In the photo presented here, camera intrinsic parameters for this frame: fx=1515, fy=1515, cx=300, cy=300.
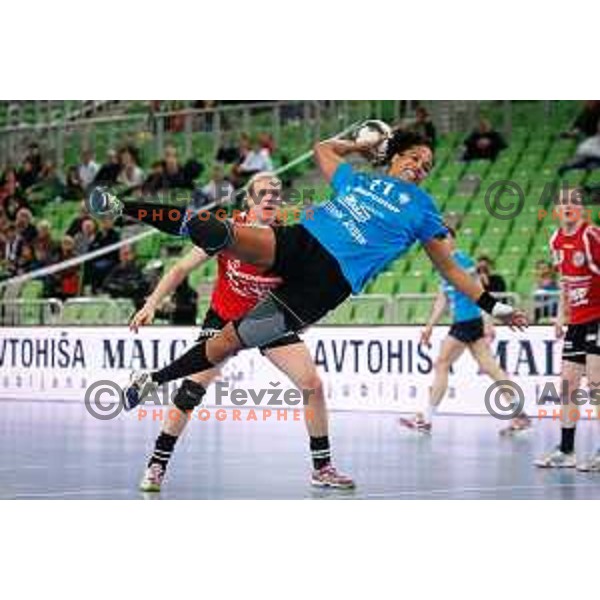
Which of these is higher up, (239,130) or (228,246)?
(239,130)

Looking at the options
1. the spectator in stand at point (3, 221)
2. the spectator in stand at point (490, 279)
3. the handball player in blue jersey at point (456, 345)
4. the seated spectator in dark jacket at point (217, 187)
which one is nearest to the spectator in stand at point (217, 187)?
the seated spectator in dark jacket at point (217, 187)

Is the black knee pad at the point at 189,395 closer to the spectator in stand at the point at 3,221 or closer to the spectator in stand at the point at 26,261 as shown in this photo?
the spectator in stand at the point at 26,261

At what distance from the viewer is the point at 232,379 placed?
18266 millimetres

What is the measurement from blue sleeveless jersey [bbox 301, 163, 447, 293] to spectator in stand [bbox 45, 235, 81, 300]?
14344 mm

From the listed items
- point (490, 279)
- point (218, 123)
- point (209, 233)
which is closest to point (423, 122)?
point (490, 279)

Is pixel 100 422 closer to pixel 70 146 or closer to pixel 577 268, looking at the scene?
pixel 577 268

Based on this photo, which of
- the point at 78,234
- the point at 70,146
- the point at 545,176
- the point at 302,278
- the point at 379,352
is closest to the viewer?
the point at 302,278

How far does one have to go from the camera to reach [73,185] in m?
24.7

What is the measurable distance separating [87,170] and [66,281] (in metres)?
3.22

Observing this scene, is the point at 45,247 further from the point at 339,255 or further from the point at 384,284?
the point at 339,255

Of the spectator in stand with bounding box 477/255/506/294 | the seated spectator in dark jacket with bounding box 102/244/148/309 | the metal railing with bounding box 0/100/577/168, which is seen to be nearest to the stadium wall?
the spectator in stand with bounding box 477/255/506/294

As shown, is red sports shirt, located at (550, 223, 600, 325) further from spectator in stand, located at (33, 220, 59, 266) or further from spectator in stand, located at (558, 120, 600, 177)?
spectator in stand, located at (33, 220, 59, 266)
